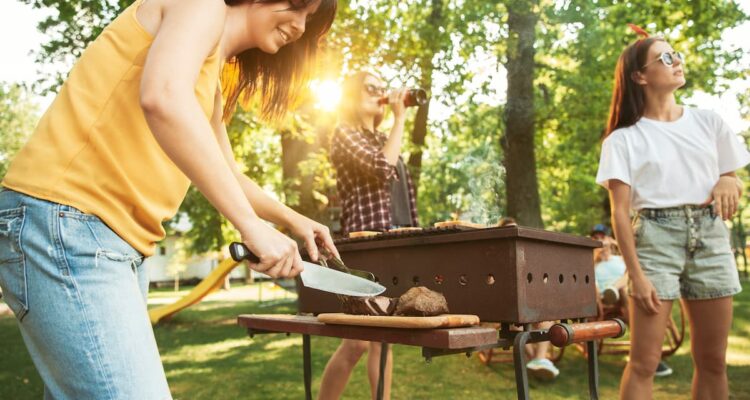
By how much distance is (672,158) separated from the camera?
9.82ft

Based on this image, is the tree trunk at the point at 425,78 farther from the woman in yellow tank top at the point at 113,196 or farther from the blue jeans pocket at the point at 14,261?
the blue jeans pocket at the point at 14,261

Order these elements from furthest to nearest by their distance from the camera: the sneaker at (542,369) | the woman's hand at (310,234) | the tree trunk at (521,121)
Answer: the tree trunk at (521,121), the sneaker at (542,369), the woman's hand at (310,234)

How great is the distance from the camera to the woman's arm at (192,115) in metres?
1.21

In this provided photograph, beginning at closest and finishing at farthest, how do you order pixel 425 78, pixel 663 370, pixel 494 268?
pixel 494 268 < pixel 663 370 < pixel 425 78

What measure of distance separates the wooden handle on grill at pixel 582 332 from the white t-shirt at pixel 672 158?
36.1 inches

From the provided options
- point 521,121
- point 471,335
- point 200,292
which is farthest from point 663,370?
point 200,292

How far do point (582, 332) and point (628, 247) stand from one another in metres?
1.08

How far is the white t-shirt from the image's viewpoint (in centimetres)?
295

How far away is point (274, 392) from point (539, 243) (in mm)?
3929

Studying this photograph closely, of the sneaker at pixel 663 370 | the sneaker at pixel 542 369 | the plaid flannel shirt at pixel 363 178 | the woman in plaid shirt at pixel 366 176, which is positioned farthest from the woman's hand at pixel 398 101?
the sneaker at pixel 663 370

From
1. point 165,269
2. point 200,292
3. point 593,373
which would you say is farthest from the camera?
point 165,269

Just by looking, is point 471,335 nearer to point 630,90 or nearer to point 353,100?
point 630,90

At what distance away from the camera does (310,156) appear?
361 inches

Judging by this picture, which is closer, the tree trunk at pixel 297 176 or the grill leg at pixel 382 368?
the grill leg at pixel 382 368
